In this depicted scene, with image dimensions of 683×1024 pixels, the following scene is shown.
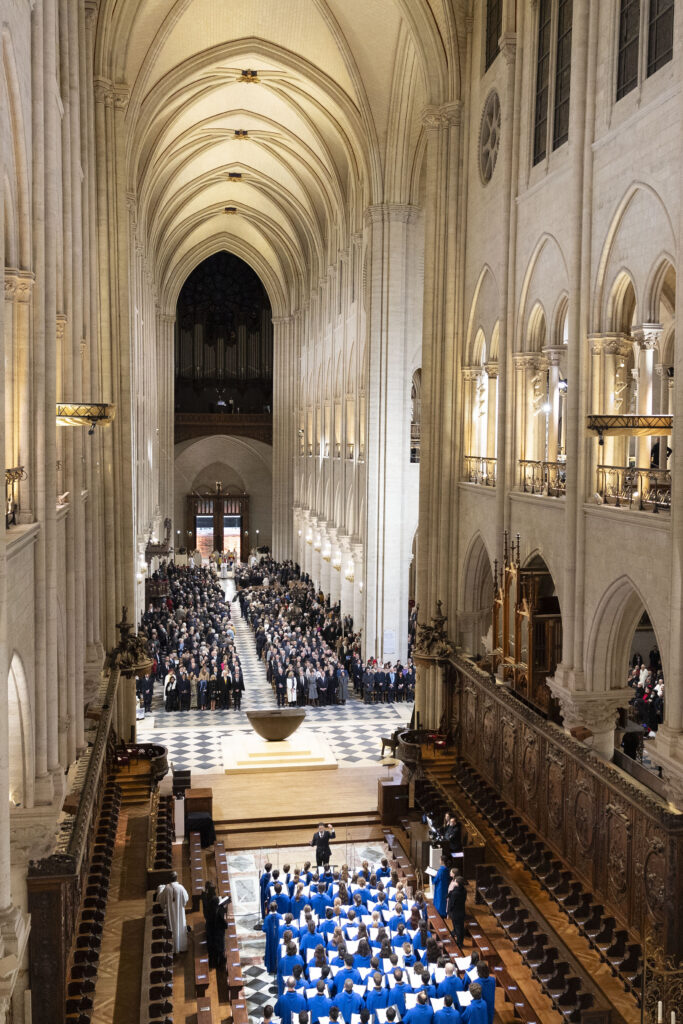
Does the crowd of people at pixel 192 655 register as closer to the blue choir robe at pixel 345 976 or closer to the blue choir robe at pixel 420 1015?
the blue choir robe at pixel 345 976

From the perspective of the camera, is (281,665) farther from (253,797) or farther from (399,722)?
(253,797)

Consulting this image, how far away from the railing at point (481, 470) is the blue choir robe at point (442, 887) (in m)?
7.19

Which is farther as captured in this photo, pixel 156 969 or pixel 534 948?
pixel 534 948

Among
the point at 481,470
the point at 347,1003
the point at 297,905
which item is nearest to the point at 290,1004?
the point at 347,1003

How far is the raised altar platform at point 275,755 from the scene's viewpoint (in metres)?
20.2

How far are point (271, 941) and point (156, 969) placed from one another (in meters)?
1.98

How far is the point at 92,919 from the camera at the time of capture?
497 inches

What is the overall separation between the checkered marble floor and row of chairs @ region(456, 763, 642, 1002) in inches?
164

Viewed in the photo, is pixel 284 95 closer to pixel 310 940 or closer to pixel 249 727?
pixel 249 727

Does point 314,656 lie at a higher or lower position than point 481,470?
lower

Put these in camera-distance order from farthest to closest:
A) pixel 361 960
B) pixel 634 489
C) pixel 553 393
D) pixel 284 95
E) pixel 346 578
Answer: pixel 346 578, pixel 284 95, pixel 553 393, pixel 634 489, pixel 361 960

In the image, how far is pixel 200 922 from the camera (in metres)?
13.7

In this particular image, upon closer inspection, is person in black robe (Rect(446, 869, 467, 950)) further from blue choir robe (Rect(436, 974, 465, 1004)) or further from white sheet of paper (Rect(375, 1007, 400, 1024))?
white sheet of paper (Rect(375, 1007, 400, 1024))

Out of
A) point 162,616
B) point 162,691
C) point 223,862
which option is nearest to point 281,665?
point 162,691
